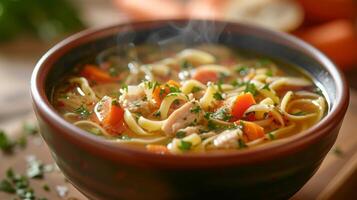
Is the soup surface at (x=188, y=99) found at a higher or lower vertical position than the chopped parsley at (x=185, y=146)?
higher

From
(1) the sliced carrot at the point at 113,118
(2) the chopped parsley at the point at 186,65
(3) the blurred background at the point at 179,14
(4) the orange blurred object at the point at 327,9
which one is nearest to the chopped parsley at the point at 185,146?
(1) the sliced carrot at the point at 113,118

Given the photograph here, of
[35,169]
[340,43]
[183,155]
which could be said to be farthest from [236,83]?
[340,43]

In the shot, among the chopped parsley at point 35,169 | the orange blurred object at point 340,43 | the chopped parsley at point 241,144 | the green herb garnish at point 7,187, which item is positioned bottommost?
the green herb garnish at point 7,187

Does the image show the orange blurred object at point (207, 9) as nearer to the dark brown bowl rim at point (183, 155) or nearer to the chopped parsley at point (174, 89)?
the chopped parsley at point (174, 89)

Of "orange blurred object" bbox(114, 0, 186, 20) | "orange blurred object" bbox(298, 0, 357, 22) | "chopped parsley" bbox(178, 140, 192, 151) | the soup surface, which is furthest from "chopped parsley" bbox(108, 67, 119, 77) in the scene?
"orange blurred object" bbox(298, 0, 357, 22)

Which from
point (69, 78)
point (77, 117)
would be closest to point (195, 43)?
point (69, 78)

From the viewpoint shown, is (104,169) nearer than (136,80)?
Yes

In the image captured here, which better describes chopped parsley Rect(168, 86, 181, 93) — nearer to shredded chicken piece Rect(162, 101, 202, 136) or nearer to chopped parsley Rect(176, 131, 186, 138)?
shredded chicken piece Rect(162, 101, 202, 136)

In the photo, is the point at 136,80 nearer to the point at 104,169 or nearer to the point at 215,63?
the point at 215,63
